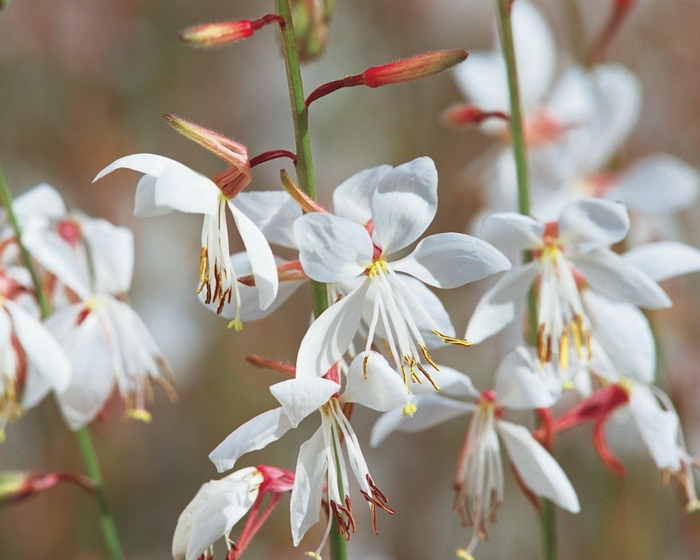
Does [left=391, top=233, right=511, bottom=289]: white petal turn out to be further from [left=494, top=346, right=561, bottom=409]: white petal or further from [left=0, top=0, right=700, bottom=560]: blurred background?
[left=0, top=0, right=700, bottom=560]: blurred background

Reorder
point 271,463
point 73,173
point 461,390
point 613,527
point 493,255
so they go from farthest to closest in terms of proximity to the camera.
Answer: point 73,173, point 271,463, point 613,527, point 461,390, point 493,255

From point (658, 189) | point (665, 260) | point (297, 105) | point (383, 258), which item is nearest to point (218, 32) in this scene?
point (297, 105)

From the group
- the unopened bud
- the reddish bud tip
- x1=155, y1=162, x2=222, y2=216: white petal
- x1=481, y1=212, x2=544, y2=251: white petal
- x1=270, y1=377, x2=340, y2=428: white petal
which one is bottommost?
x1=270, y1=377, x2=340, y2=428: white petal

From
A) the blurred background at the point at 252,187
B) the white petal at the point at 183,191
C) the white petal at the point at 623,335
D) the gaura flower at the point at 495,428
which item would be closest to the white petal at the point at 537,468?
the gaura flower at the point at 495,428

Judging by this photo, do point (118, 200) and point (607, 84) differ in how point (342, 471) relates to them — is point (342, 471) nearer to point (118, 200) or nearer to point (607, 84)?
point (607, 84)

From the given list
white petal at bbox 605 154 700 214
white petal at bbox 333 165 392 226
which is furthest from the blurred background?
white petal at bbox 333 165 392 226

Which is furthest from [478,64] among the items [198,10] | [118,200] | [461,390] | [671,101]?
[198,10]
